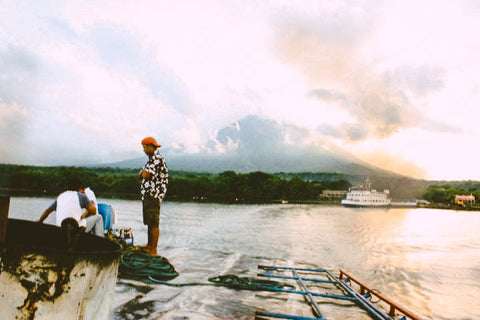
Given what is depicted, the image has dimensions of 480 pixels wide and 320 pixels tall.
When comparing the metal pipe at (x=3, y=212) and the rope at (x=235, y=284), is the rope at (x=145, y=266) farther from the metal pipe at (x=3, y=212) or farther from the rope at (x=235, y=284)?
the metal pipe at (x=3, y=212)

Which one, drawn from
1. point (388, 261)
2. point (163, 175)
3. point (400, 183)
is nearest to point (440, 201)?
point (400, 183)

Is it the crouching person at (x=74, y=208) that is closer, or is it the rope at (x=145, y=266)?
the crouching person at (x=74, y=208)

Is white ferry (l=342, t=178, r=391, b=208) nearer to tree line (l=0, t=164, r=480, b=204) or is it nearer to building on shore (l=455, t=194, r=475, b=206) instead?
tree line (l=0, t=164, r=480, b=204)

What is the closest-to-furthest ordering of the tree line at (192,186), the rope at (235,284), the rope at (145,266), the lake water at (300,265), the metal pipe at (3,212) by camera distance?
1. the metal pipe at (3,212)
2. the lake water at (300,265)
3. the rope at (235,284)
4. the rope at (145,266)
5. the tree line at (192,186)

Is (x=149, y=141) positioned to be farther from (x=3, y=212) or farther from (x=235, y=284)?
(x=3, y=212)

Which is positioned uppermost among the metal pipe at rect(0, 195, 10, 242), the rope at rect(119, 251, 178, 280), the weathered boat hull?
the metal pipe at rect(0, 195, 10, 242)

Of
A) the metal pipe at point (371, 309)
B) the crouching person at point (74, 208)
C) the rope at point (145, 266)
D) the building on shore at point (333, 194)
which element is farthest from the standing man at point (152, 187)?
the building on shore at point (333, 194)

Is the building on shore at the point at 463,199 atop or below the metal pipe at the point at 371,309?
atop

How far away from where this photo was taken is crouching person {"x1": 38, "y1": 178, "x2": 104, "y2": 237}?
187 inches

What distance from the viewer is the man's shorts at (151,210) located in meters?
5.79

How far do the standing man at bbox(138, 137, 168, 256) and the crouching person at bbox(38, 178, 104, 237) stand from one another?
0.83 m

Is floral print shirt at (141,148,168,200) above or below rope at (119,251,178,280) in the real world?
above

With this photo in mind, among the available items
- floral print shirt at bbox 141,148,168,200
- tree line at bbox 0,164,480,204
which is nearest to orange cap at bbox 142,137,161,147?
floral print shirt at bbox 141,148,168,200

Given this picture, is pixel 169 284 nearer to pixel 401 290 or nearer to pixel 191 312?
pixel 191 312
